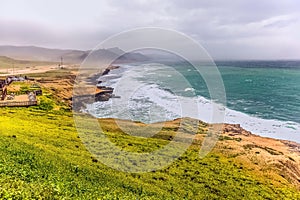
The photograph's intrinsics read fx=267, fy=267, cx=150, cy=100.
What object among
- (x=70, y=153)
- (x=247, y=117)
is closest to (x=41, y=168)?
(x=70, y=153)

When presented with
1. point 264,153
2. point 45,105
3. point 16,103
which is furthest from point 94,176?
point 45,105

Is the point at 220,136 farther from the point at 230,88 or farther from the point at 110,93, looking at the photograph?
the point at 230,88

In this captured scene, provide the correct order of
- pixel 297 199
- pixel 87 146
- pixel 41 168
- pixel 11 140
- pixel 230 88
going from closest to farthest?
pixel 41 168 → pixel 297 199 → pixel 11 140 → pixel 87 146 → pixel 230 88

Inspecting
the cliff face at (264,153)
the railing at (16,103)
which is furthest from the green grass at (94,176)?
the railing at (16,103)

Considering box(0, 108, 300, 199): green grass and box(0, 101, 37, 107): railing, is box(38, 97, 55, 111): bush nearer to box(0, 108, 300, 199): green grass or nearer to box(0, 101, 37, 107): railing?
box(0, 101, 37, 107): railing

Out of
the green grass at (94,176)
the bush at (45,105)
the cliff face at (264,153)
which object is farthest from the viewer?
the bush at (45,105)

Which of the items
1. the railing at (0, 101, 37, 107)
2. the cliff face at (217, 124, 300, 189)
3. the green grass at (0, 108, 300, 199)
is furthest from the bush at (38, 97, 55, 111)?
the cliff face at (217, 124, 300, 189)

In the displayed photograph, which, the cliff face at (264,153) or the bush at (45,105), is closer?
the cliff face at (264,153)

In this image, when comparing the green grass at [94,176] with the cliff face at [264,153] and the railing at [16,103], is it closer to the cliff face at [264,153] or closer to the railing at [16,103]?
the cliff face at [264,153]

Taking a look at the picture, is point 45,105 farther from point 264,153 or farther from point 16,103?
point 264,153
